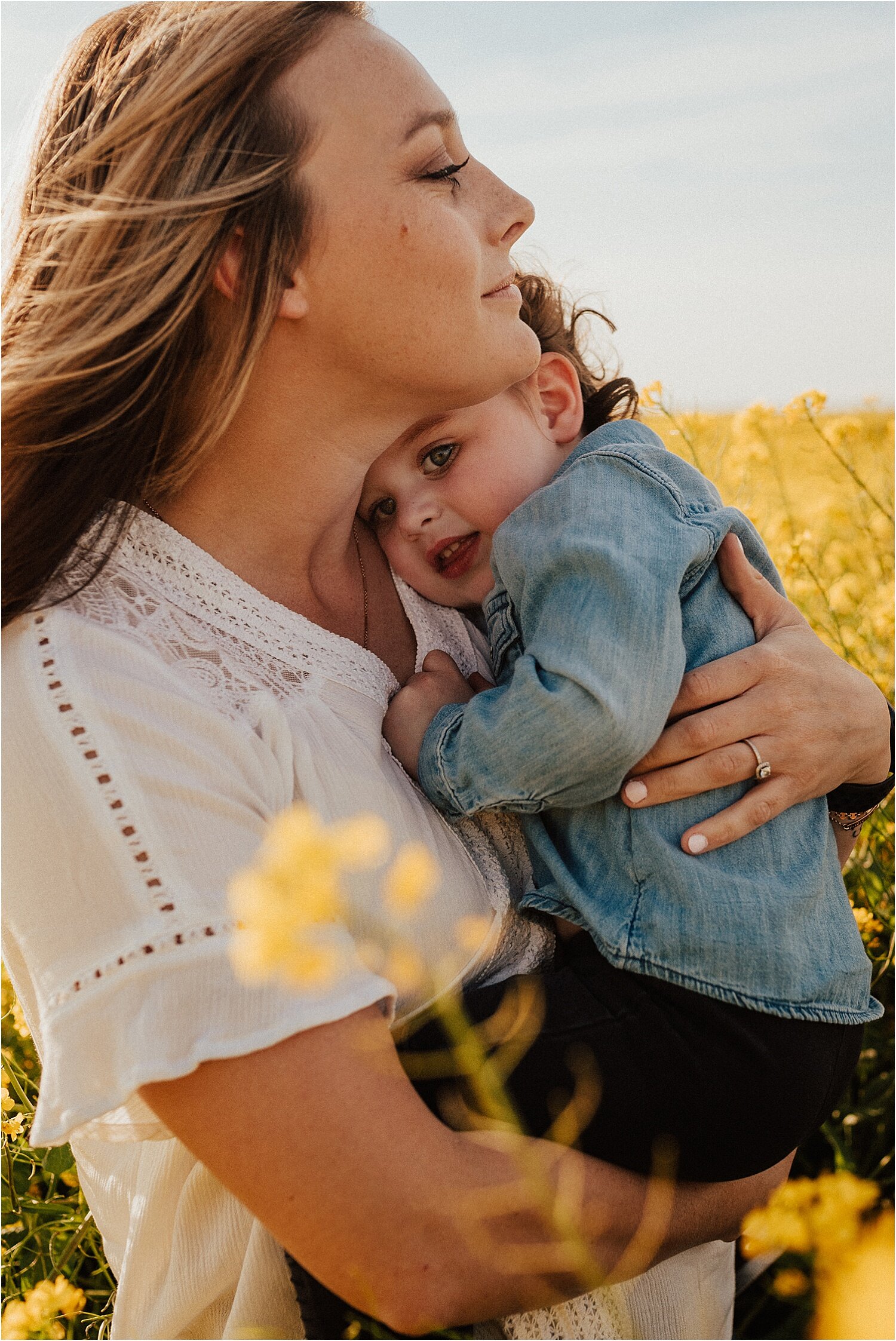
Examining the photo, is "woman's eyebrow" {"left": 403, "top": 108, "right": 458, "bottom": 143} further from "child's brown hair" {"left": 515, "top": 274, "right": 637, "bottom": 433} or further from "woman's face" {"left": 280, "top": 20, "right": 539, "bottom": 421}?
"child's brown hair" {"left": 515, "top": 274, "right": 637, "bottom": 433}

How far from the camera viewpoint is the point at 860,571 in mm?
3127

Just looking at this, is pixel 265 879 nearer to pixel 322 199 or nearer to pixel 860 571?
pixel 322 199

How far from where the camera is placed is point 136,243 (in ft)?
4.34

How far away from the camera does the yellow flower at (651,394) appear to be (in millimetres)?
2215

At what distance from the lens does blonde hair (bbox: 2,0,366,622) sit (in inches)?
51.4

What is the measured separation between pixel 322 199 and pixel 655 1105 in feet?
4.01

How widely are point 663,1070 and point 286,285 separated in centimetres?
113

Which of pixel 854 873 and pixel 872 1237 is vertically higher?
pixel 872 1237

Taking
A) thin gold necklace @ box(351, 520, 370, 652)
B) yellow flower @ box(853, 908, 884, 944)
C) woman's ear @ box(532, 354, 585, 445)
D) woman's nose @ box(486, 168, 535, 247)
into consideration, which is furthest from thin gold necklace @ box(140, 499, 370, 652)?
yellow flower @ box(853, 908, 884, 944)

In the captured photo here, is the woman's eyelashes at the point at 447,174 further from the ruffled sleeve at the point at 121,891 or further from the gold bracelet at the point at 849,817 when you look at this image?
the gold bracelet at the point at 849,817

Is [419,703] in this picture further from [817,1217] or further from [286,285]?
[817,1217]

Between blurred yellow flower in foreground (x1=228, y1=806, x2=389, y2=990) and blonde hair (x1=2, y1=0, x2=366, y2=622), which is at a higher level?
blonde hair (x1=2, y1=0, x2=366, y2=622)

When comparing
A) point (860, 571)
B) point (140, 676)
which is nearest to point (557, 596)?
point (140, 676)

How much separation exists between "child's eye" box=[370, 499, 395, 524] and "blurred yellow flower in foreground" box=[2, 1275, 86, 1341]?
1180 mm
